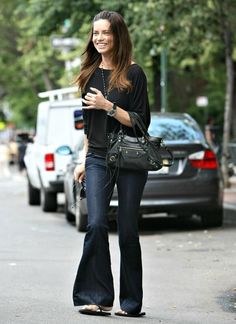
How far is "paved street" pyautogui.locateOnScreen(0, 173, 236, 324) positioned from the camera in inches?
278

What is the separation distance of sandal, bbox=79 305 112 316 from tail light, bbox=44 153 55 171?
10299 mm

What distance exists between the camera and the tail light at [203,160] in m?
13.1

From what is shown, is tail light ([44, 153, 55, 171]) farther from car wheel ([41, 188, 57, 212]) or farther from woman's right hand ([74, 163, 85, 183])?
woman's right hand ([74, 163, 85, 183])

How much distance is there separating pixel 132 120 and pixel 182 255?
443cm

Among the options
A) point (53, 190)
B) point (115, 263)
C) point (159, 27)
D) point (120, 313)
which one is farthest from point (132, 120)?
point (159, 27)

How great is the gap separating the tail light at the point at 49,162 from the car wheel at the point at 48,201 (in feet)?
2.01

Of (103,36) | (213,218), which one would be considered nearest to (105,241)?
(103,36)

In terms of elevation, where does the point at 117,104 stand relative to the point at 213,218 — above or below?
above

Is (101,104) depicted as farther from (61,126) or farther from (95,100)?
(61,126)

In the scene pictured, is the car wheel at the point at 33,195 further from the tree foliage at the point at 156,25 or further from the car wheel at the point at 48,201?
the tree foliage at the point at 156,25

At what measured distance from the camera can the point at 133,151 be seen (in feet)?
21.7

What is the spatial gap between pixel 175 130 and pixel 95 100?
720 centimetres

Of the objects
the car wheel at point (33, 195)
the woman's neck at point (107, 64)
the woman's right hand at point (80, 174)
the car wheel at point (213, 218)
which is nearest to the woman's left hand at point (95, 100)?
the woman's neck at point (107, 64)

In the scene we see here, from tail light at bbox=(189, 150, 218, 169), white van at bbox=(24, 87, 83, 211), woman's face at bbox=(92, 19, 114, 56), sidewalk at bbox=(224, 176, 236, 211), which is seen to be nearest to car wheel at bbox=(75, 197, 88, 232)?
tail light at bbox=(189, 150, 218, 169)
